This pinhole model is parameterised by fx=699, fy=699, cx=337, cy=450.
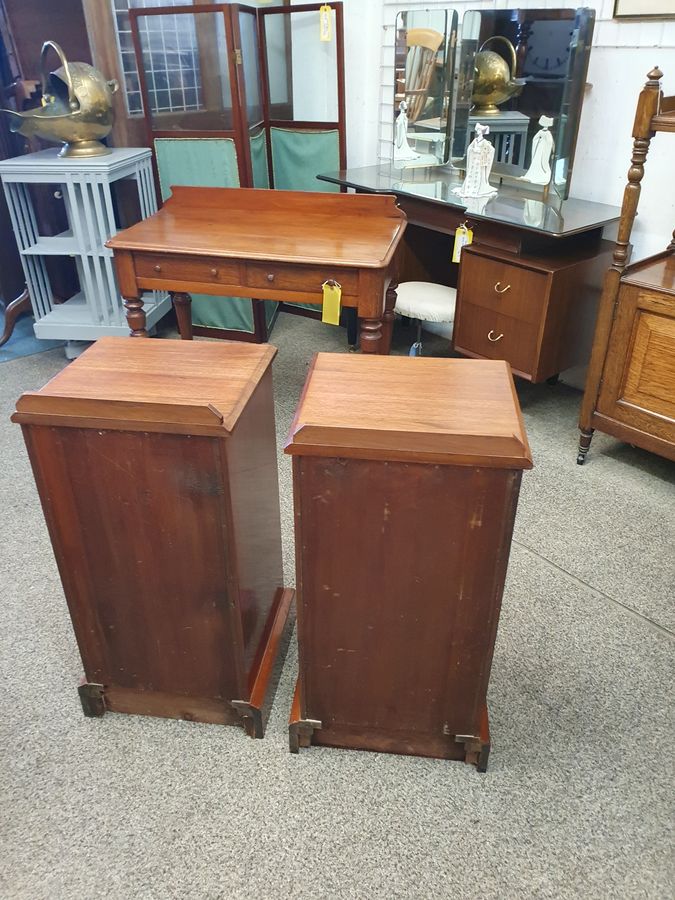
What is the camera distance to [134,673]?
155 cm

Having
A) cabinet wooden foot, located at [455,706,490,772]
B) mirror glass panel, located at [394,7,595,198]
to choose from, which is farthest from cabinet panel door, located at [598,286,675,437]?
cabinet wooden foot, located at [455,706,490,772]

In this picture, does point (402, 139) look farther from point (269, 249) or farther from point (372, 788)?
point (372, 788)

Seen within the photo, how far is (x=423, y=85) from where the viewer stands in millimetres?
3111

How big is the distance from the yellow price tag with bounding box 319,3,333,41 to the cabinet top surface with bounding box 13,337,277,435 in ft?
7.70

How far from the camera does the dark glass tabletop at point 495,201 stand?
98.0 inches

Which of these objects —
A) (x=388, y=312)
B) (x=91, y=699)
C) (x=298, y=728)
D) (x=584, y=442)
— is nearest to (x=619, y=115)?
(x=388, y=312)

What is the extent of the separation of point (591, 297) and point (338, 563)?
73.0 inches

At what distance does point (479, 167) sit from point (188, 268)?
1.25m

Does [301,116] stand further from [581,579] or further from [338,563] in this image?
[338,563]

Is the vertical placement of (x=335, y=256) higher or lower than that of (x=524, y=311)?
higher

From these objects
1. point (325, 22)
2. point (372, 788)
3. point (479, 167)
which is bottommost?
point (372, 788)

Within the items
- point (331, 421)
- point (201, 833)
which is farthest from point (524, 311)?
point (201, 833)

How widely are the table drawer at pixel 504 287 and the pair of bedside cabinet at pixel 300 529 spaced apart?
1.20 metres

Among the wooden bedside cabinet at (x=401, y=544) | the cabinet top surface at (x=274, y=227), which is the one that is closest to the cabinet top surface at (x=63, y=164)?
the cabinet top surface at (x=274, y=227)
